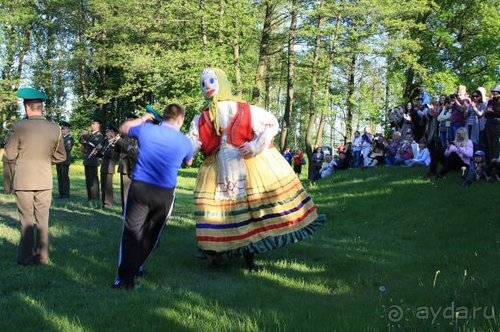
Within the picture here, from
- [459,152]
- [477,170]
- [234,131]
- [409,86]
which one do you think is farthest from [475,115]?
[409,86]

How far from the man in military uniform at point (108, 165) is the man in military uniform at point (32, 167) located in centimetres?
538

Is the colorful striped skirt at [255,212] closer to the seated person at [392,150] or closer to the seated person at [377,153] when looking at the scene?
the seated person at [392,150]

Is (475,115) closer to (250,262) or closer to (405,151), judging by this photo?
(405,151)

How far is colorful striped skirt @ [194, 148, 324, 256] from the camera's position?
20.1 feet

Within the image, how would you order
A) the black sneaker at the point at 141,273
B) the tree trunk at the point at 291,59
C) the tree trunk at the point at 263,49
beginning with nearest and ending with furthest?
the black sneaker at the point at 141,273, the tree trunk at the point at 291,59, the tree trunk at the point at 263,49

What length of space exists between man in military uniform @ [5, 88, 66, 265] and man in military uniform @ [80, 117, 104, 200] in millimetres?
6858

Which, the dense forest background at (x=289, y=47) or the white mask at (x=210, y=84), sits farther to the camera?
the dense forest background at (x=289, y=47)

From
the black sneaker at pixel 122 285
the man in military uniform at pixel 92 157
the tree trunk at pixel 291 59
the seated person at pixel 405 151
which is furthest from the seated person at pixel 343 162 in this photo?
the black sneaker at pixel 122 285

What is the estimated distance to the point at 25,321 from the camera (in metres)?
4.20

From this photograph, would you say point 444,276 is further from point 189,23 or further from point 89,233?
point 189,23

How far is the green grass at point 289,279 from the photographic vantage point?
4.18m

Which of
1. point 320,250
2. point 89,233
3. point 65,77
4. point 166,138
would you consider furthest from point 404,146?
point 65,77

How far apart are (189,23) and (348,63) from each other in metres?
8.27

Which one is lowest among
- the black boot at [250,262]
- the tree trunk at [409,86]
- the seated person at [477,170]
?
the black boot at [250,262]
